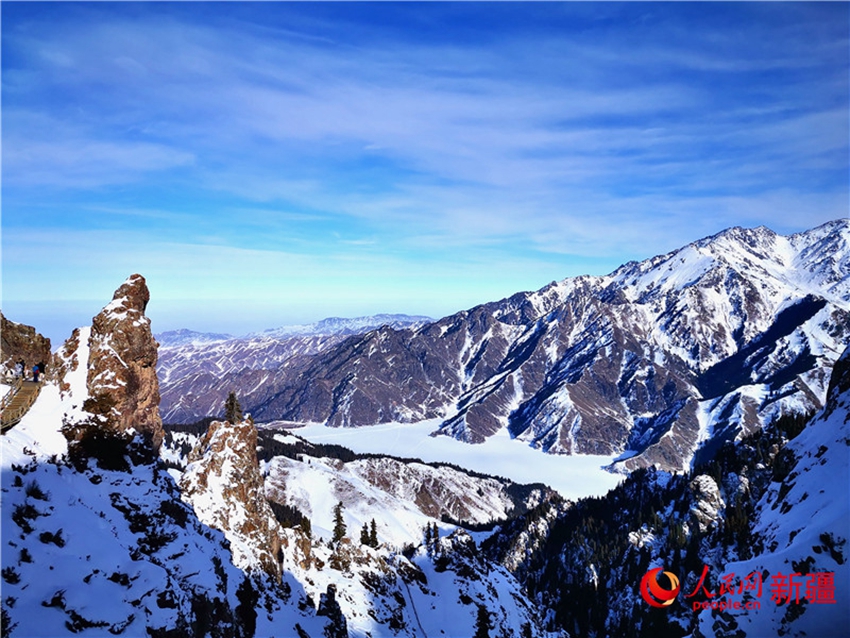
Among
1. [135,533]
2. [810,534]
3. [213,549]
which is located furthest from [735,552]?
[135,533]

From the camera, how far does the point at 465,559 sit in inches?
4397

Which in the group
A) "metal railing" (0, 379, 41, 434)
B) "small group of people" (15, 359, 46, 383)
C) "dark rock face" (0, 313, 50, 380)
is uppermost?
"dark rock face" (0, 313, 50, 380)

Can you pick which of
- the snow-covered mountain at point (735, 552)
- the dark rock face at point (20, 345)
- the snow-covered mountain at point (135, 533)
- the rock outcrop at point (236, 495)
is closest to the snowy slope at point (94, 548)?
the snow-covered mountain at point (135, 533)

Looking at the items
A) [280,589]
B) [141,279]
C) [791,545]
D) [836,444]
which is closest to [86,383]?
[141,279]

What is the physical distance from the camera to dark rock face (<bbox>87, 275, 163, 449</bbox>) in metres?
44.5

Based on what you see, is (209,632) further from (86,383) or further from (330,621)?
(330,621)

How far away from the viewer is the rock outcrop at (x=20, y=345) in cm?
4228

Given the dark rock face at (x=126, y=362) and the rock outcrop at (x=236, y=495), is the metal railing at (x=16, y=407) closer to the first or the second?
the dark rock face at (x=126, y=362)

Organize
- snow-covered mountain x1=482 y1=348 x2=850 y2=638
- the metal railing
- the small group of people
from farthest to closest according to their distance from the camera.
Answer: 1. snow-covered mountain x1=482 y1=348 x2=850 y2=638
2. the small group of people
3. the metal railing

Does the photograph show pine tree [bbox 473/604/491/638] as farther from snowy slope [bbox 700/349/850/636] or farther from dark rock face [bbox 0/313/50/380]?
dark rock face [bbox 0/313/50/380]

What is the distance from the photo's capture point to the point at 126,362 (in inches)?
1909

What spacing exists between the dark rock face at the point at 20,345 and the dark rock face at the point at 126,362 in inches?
151

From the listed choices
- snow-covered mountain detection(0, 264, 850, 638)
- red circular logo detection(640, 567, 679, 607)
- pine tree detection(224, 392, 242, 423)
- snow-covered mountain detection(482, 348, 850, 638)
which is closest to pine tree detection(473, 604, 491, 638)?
snow-covered mountain detection(0, 264, 850, 638)

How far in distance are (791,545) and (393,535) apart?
547 feet
